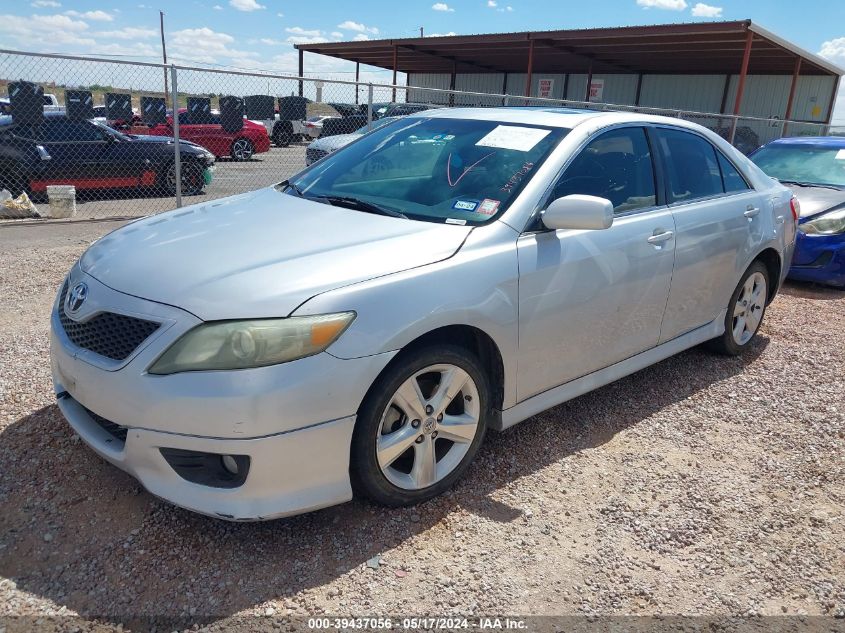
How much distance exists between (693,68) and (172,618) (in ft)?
96.9

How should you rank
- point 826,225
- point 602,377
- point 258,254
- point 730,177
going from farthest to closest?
point 826,225 < point 730,177 < point 602,377 < point 258,254

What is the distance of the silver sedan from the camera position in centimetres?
241

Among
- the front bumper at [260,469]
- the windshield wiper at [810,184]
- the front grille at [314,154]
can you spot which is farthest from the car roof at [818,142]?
the front bumper at [260,469]

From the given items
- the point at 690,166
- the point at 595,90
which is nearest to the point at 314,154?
the point at 690,166

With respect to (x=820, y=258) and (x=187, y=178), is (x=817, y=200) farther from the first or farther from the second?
(x=187, y=178)

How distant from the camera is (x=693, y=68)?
27.2 metres

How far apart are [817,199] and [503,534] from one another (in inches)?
252

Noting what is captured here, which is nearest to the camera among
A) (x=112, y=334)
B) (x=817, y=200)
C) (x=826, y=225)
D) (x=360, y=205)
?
(x=112, y=334)

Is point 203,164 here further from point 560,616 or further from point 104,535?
point 560,616

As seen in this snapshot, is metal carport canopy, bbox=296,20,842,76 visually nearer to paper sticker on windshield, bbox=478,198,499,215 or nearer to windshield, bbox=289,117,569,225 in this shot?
windshield, bbox=289,117,569,225

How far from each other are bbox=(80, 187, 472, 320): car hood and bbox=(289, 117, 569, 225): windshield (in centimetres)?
22

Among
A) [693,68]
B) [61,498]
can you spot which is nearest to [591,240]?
[61,498]

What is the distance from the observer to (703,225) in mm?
4125

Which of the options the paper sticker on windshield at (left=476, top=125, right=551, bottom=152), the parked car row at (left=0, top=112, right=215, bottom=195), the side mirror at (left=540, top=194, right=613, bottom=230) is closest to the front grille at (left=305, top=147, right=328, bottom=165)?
the parked car row at (left=0, top=112, right=215, bottom=195)
